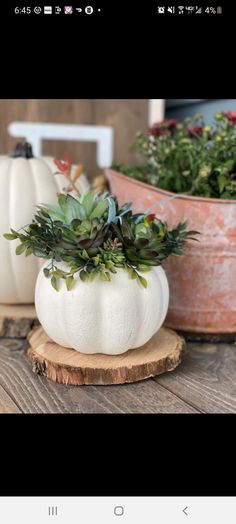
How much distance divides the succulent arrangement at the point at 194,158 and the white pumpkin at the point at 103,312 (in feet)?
0.68

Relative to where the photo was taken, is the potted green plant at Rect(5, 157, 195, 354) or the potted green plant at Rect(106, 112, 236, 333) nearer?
the potted green plant at Rect(5, 157, 195, 354)

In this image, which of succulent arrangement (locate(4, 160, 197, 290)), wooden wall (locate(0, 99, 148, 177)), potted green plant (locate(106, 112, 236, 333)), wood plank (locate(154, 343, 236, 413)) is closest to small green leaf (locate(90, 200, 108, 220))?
succulent arrangement (locate(4, 160, 197, 290))

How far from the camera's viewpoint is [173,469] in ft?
1.69

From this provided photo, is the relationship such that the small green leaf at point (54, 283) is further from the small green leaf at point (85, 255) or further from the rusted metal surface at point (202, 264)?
the rusted metal surface at point (202, 264)

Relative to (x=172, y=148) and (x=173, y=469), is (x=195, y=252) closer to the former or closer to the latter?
(x=172, y=148)

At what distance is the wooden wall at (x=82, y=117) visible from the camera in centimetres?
147

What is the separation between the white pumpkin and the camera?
2.11 feet

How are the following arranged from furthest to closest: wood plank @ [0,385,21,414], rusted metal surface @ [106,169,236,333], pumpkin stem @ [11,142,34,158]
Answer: pumpkin stem @ [11,142,34,158]
rusted metal surface @ [106,169,236,333]
wood plank @ [0,385,21,414]

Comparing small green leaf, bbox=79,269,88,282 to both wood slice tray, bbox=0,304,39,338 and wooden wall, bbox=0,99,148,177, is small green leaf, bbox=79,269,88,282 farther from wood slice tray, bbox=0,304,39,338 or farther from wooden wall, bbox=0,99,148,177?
wooden wall, bbox=0,99,148,177

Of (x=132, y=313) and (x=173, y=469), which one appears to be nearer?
(x=173, y=469)
